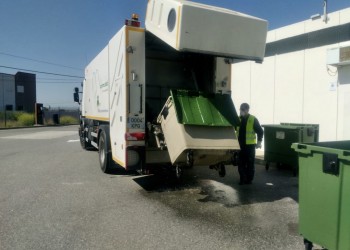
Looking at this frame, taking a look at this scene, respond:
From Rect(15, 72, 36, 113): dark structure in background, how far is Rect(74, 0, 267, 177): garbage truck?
49635 millimetres

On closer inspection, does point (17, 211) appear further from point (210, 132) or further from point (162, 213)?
point (210, 132)

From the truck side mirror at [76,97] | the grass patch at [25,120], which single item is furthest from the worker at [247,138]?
the grass patch at [25,120]

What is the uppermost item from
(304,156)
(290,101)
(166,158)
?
(290,101)

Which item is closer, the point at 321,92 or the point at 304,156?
the point at 304,156

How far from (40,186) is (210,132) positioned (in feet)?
12.1

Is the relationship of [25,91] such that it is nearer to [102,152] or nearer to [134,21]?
[102,152]

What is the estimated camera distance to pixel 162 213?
4734 millimetres

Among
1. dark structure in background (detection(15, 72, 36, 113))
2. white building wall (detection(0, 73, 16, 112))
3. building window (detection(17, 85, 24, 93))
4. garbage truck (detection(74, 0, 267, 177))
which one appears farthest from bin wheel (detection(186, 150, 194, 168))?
building window (detection(17, 85, 24, 93))

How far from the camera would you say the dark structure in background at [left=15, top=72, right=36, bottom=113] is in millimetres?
51156

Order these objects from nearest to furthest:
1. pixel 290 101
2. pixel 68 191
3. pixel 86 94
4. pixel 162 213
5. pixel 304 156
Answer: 1. pixel 304 156
2. pixel 162 213
3. pixel 68 191
4. pixel 290 101
5. pixel 86 94

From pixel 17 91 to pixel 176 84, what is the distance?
50.6 metres

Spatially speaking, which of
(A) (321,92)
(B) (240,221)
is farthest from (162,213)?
(A) (321,92)

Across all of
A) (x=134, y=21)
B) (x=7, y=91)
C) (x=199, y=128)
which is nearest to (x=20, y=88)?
(x=7, y=91)

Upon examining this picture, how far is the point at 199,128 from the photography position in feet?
16.4
